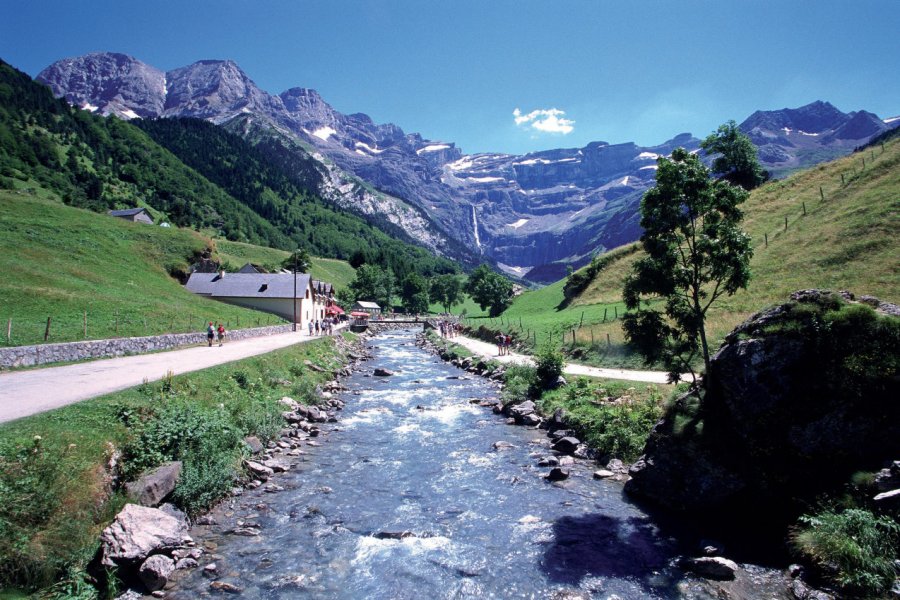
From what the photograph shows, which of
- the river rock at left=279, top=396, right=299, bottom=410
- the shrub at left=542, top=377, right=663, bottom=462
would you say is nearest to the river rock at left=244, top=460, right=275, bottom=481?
the river rock at left=279, top=396, right=299, bottom=410

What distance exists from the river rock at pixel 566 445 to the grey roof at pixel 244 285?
63.2 meters

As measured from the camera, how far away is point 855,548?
9.70m

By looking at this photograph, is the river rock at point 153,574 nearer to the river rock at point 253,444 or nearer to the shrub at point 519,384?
the river rock at point 253,444

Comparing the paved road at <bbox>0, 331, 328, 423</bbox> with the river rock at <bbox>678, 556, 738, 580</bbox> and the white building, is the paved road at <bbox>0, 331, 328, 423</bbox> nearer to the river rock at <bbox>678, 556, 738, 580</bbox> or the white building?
the river rock at <bbox>678, 556, 738, 580</bbox>

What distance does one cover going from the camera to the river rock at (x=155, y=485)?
39.0 feet

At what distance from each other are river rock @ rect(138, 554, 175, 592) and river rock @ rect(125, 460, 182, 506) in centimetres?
216

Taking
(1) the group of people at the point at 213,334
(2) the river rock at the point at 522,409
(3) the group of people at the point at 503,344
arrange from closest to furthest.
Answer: (2) the river rock at the point at 522,409 < (1) the group of people at the point at 213,334 < (3) the group of people at the point at 503,344

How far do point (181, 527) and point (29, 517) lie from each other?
3531 mm

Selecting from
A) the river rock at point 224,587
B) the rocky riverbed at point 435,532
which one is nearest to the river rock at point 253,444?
the rocky riverbed at point 435,532

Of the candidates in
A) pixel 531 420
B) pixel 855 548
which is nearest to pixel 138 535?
pixel 855 548

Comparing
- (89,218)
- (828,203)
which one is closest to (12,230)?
(89,218)

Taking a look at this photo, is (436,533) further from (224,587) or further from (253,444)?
(253,444)

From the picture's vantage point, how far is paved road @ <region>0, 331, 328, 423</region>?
50.9 feet

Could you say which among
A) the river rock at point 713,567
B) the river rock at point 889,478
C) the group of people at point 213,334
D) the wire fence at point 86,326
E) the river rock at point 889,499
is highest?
the wire fence at point 86,326
